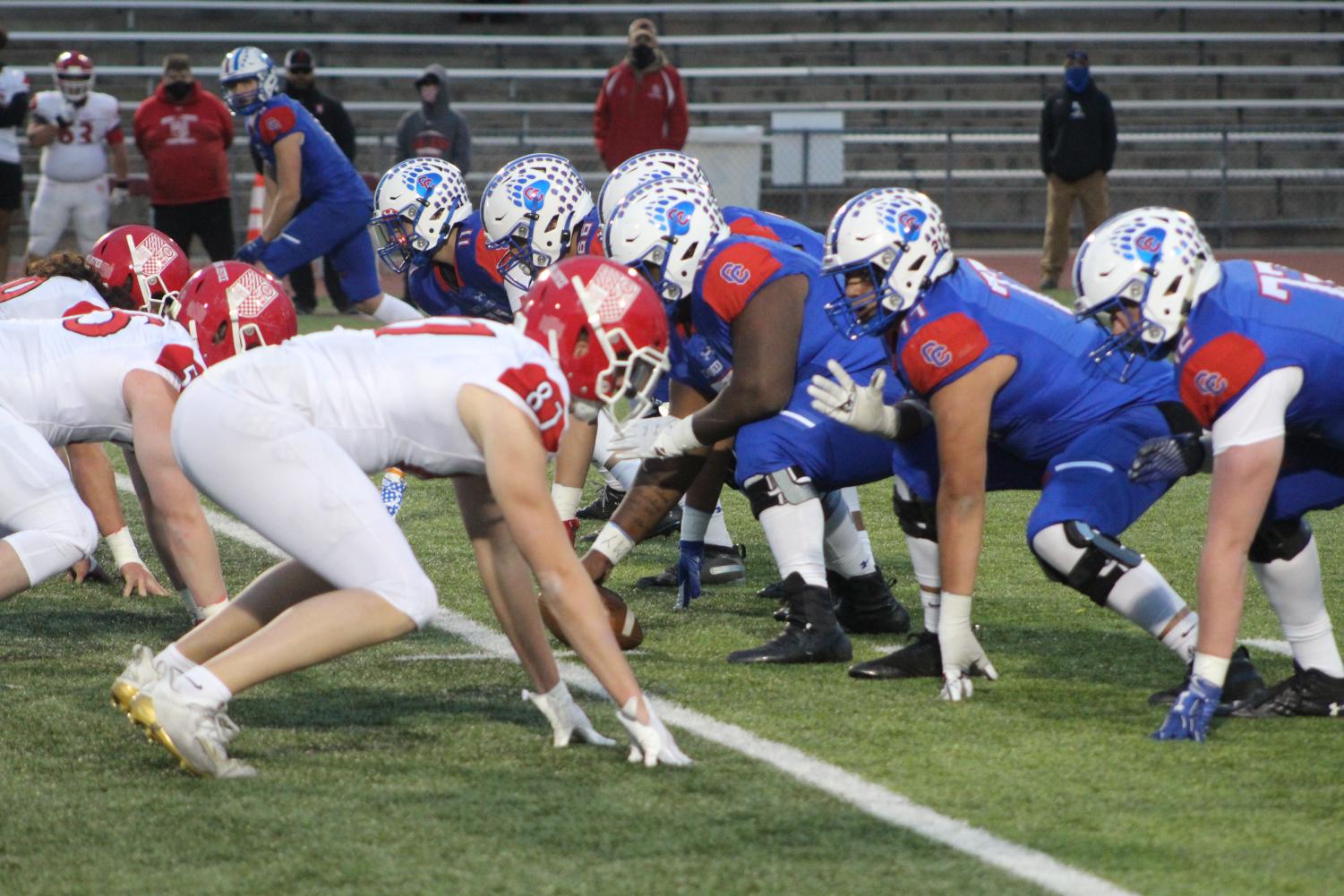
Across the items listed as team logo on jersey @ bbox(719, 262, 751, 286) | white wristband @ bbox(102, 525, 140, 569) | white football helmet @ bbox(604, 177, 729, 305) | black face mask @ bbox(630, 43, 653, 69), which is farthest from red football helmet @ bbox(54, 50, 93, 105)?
team logo on jersey @ bbox(719, 262, 751, 286)

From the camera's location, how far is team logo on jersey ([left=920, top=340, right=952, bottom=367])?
173 inches

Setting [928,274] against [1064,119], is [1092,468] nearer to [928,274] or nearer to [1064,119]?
[928,274]

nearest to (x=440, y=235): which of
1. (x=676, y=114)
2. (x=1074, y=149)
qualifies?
(x=676, y=114)

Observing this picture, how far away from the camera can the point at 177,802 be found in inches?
146

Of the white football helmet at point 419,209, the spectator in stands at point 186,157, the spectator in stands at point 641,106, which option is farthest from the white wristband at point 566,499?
the spectator in stands at point 641,106

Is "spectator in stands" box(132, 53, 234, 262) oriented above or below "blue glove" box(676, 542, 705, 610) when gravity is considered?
above

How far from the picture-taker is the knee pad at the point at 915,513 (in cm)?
490

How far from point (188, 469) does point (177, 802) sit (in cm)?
70

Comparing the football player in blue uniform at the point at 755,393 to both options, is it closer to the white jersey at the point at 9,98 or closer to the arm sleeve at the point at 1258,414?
the arm sleeve at the point at 1258,414

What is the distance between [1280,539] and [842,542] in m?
1.48

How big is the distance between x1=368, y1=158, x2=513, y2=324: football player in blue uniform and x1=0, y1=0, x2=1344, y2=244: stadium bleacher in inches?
462

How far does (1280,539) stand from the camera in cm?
432

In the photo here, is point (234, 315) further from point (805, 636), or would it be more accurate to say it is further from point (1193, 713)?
point (1193, 713)

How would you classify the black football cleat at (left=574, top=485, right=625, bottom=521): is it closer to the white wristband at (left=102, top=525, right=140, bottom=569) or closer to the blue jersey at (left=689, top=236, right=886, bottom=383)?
the white wristband at (left=102, top=525, right=140, bottom=569)
